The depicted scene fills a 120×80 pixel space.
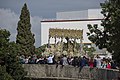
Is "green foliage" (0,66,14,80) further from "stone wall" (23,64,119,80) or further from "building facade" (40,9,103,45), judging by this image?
"building facade" (40,9,103,45)

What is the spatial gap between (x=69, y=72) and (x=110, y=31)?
671 centimetres

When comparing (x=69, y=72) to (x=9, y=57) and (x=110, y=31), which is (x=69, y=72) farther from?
(x=110, y=31)

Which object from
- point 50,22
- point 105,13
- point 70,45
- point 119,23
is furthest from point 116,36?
point 50,22

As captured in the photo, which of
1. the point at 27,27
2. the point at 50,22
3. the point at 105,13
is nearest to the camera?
the point at 105,13

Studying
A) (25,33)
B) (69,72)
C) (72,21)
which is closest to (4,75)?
(69,72)

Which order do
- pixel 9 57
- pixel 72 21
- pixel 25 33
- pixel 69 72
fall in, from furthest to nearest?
pixel 72 21 → pixel 25 33 → pixel 69 72 → pixel 9 57

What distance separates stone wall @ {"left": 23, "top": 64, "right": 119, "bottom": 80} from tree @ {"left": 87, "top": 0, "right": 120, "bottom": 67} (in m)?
2.45

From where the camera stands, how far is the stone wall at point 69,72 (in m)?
24.8

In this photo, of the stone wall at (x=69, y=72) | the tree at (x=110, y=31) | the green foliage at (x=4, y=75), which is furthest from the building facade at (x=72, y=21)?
the green foliage at (x=4, y=75)

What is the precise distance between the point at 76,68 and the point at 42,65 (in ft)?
9.63

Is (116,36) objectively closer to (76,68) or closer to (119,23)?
(119,23)

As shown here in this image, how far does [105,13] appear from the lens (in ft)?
75.4

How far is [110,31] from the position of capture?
2173 centimetres

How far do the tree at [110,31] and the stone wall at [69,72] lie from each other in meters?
2.45
